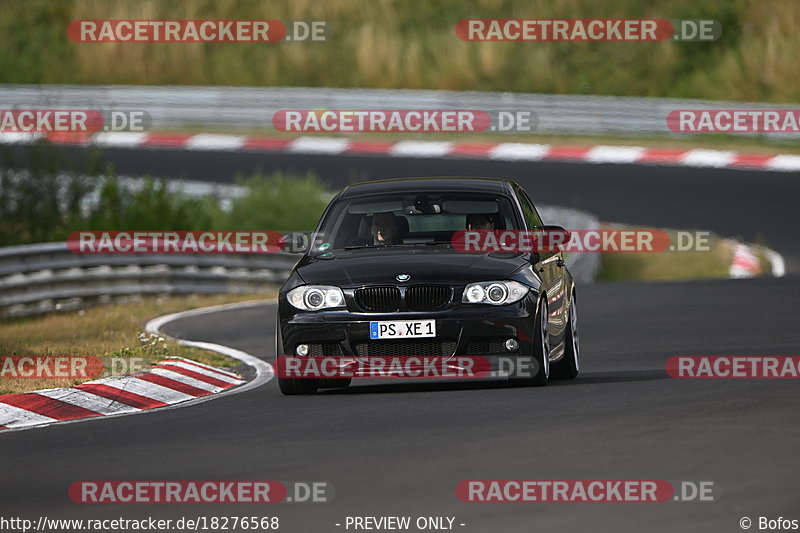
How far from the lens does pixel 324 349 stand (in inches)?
469

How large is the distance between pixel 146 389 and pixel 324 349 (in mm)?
1630

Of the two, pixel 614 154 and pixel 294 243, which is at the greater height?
pixel 614 154

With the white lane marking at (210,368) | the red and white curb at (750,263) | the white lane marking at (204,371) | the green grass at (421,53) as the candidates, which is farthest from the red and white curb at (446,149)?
the white lane marking at (204,371)

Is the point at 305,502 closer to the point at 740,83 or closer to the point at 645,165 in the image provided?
the point at 645,165

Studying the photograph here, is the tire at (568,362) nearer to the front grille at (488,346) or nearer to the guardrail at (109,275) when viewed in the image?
the front grille at (488,346)

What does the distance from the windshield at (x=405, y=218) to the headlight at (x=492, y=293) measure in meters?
0.93

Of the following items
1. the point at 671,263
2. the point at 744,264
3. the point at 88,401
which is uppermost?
the point at 671,263

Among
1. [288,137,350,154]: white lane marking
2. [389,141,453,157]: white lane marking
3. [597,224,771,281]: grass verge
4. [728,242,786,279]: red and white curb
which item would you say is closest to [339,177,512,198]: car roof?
[728,242,786,279]: red and white curb

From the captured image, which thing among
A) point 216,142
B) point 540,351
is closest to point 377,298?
point 540,351

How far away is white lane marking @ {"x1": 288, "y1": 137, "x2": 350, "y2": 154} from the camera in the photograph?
38875mm

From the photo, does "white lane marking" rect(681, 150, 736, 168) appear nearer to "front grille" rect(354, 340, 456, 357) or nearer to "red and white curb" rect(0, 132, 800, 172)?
"red and white curb" rect(0, 132, 800, 172)

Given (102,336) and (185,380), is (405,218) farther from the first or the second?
(102,336)

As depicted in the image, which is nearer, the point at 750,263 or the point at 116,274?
the point at 116,274

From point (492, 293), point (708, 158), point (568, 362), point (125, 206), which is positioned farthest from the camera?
point (708, 158)
